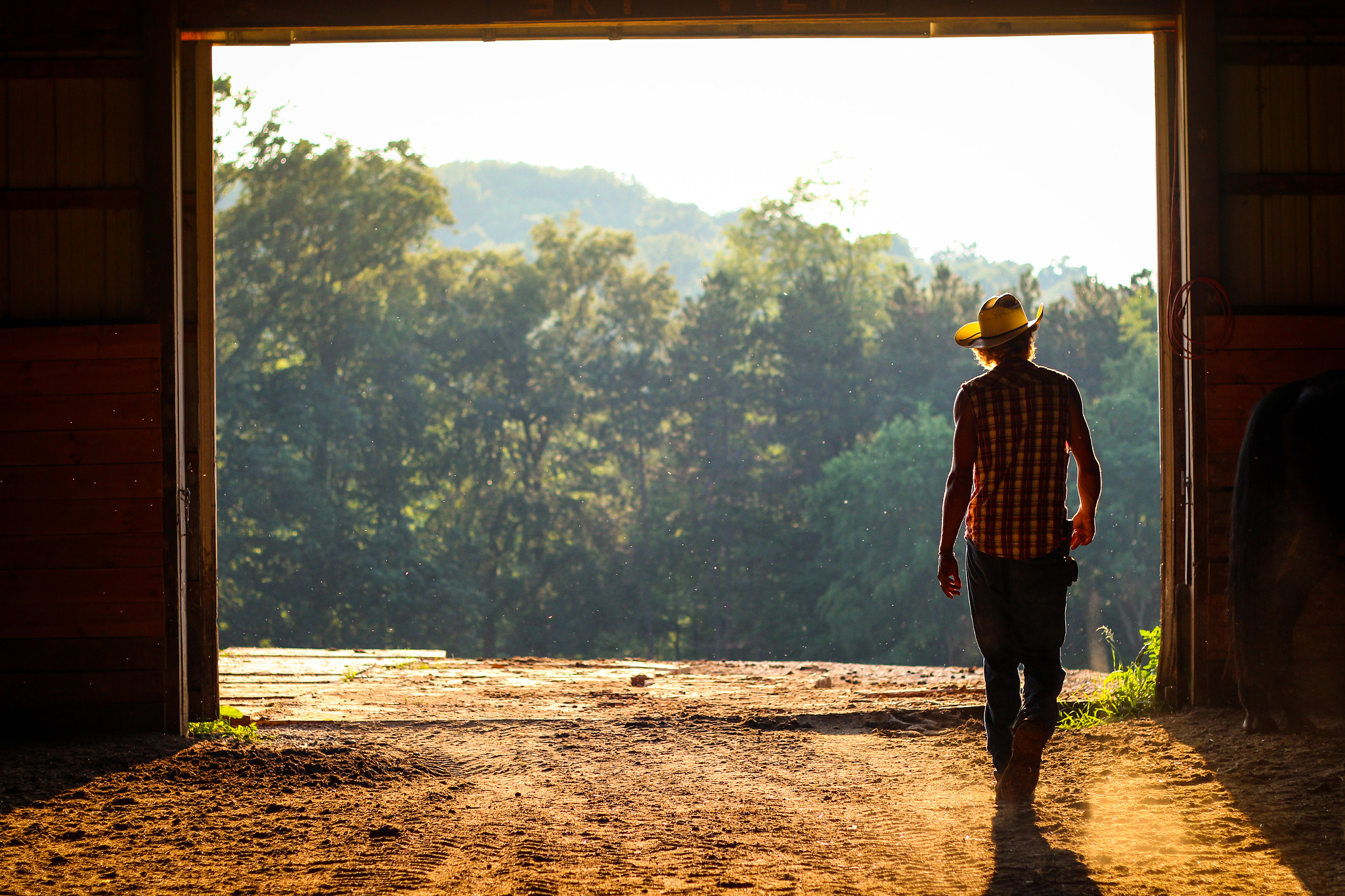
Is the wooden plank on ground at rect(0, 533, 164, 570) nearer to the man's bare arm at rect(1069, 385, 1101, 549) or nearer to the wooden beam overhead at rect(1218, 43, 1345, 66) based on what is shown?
the man's bare arm at rect(1069, 385, 1101, 549)

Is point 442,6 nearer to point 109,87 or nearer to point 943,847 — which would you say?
point 109,87

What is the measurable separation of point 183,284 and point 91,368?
66 centimetres

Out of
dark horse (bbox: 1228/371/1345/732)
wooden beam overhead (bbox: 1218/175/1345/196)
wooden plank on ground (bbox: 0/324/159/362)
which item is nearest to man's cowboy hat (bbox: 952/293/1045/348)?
dark horse (bbox: 1228/371/1345/732)

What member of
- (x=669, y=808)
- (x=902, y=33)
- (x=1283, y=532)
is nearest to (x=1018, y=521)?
(x=669, y=808)

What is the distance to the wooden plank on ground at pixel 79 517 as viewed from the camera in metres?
5.74

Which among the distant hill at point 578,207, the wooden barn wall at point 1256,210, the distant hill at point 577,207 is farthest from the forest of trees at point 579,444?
the distant hill at point 577,207

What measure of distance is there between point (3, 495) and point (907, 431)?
1397 inches

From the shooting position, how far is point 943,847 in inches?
146

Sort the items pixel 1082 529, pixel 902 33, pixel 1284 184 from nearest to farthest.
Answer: pixel 1082 529, pixel 1284 184, pixel 902 33

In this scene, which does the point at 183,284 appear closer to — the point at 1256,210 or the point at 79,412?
the point at 79,412

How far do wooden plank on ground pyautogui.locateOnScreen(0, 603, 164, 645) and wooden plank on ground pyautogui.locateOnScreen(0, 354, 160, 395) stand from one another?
1.12 metres

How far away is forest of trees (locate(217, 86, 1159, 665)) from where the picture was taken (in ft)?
118

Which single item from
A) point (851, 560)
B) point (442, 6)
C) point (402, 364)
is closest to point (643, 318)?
point (402, 364)

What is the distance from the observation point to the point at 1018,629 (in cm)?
412
